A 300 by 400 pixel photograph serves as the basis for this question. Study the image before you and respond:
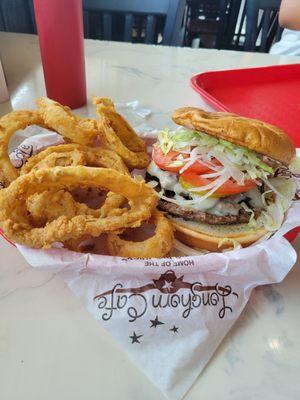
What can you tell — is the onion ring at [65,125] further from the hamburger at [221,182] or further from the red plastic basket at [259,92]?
the red plastic basket at [259,92]

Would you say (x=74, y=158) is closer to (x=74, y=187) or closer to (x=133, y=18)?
(x=74, y=187)

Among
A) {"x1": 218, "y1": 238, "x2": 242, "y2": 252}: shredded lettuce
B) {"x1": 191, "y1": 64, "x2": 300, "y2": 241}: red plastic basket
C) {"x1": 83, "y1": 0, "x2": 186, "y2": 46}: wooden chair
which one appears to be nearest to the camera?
{"x1": 218, "y1": 238, "x2": 242, "y2": 252}: shredded lettuce

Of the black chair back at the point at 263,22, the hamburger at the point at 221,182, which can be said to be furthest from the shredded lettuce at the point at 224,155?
the black chair back at the point at 263,22

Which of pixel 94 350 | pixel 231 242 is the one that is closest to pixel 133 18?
pixel 231 242

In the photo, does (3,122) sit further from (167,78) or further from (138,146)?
(167,78)

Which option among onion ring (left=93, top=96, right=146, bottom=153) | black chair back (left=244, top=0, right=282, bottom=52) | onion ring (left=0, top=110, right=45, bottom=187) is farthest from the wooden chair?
onion ring (left=0, top=110, right=45, bottom=187)

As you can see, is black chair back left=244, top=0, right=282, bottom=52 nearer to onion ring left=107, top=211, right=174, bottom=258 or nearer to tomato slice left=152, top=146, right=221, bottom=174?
tomato slice left=152, top=146, right=221, bottom=174
